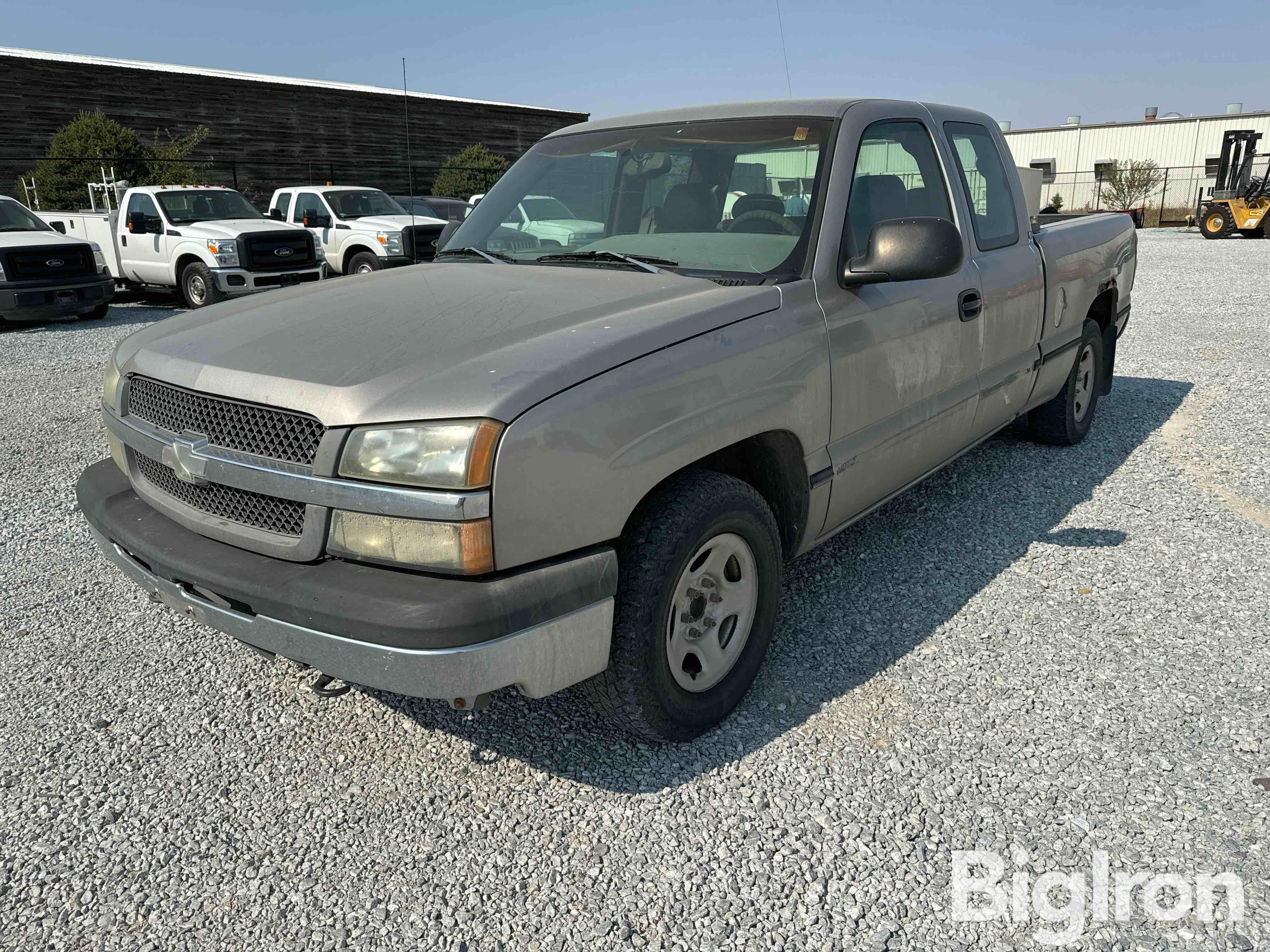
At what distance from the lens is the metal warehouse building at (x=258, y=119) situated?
80.0 ft

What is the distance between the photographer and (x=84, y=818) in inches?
102

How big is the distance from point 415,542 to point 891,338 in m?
1.97

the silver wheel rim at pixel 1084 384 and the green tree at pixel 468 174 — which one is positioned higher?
the green tree at pixel 468 174

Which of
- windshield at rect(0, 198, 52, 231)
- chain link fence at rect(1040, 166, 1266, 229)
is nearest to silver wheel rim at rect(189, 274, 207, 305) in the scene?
windshield at rect(0, 198, 52, 231)

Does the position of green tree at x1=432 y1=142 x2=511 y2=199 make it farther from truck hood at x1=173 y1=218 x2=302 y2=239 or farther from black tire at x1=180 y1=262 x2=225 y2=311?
black tire at x1=180 y1=262 x2=225 y2=311

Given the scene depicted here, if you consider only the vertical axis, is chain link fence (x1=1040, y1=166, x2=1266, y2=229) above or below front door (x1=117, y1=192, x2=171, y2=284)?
above

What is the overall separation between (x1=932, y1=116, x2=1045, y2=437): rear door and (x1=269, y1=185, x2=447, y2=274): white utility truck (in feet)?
37.1

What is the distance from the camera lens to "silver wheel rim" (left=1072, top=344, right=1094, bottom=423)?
5.61 meters

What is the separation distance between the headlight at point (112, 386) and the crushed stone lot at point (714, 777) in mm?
980

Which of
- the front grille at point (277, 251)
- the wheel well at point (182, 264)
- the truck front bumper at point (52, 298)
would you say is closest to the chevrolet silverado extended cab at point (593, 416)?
the truck front bumper at point (52, 298)

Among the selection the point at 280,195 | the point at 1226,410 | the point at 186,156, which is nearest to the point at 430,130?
the point at 186,156

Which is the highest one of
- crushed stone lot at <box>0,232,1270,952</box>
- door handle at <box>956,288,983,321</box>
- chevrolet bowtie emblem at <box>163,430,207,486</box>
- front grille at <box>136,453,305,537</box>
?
door handle at <box>956,288,983,321</box>

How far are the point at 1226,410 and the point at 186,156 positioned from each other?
27408mm

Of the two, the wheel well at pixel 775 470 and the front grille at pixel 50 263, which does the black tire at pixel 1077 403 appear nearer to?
the wheel well at pixel 775 470
